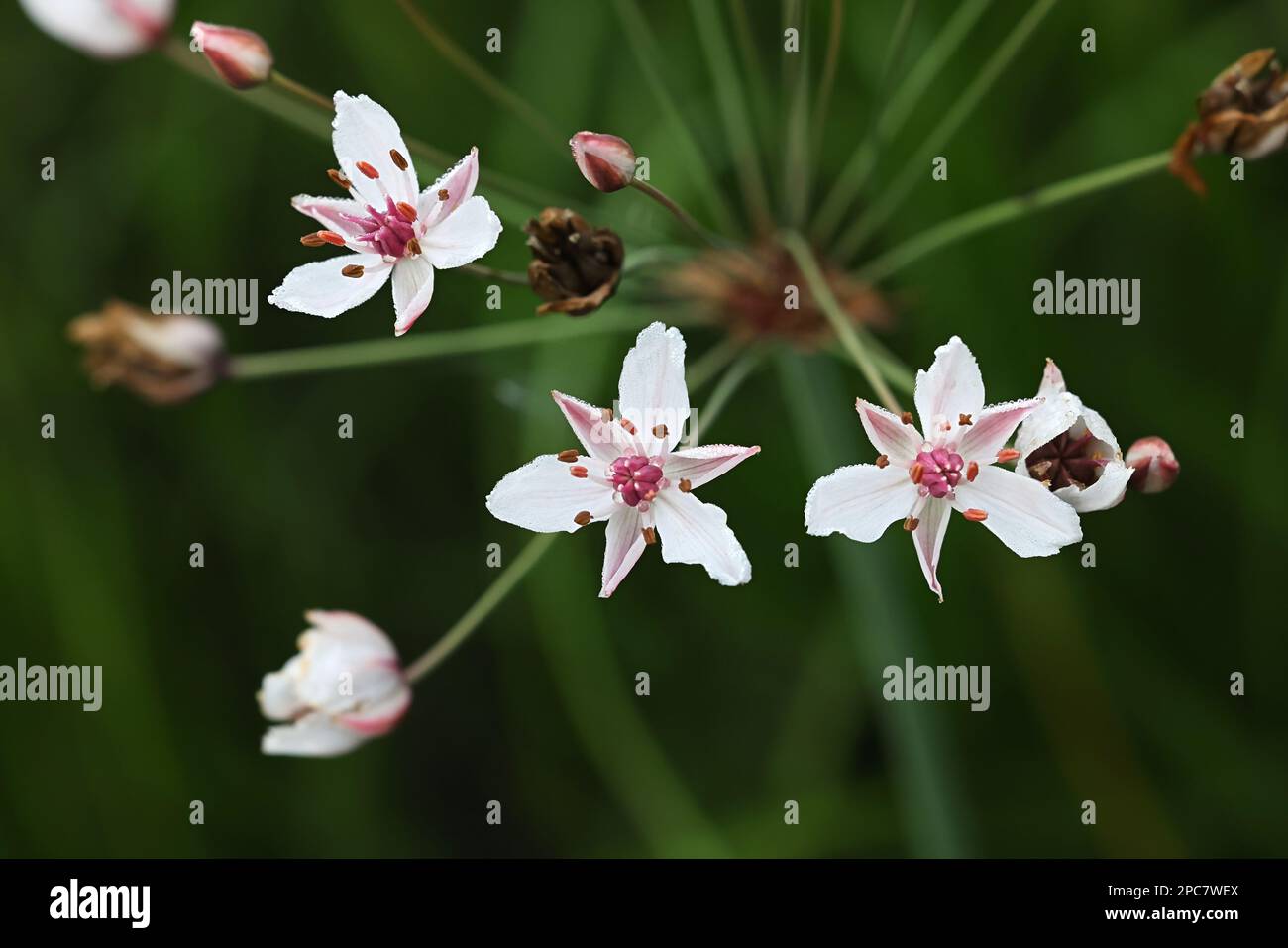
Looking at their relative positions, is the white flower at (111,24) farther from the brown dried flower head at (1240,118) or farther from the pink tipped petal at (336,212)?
the brown dried flower head at (1240,118)

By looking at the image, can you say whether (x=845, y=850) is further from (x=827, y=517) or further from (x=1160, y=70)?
(x=1160, y=70)

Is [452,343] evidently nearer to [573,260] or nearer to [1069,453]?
[573,260]

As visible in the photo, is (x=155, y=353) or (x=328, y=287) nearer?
(x=328, y=287)

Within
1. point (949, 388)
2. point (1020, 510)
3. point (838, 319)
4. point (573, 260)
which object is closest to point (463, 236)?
point (573, 260)

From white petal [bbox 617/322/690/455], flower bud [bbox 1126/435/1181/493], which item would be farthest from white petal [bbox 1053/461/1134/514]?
white petal [bbox 617/322/690/455]

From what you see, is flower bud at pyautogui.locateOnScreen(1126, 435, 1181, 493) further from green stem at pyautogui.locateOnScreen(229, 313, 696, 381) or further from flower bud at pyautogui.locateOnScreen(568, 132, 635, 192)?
green stem at pyautogui.locateOnScreen(229, 313, 696, 381)

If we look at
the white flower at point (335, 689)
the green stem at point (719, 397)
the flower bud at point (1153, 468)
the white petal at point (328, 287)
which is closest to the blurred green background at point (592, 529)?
the green stem at point (719, 397)
